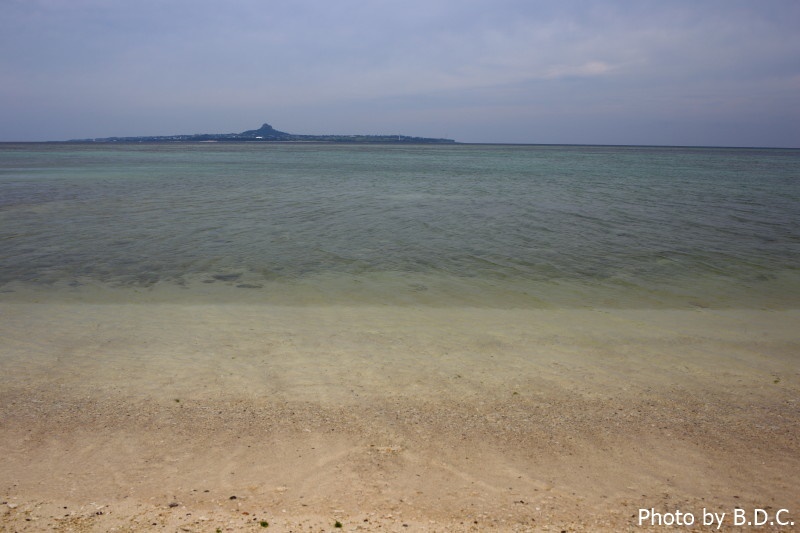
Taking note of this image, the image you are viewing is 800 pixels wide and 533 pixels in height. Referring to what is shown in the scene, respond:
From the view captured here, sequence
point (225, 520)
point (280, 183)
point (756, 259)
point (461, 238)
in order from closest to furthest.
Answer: point (225, 520) → point (756, 259) → point (461, 238) → point (280, 183)

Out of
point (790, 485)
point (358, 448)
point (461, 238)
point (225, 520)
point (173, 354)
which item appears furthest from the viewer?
point (461, 238)

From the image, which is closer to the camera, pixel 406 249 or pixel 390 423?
pixel 390 423

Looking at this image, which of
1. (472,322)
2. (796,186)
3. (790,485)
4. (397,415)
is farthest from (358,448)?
(796,186)

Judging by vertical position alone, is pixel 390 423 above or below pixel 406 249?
below

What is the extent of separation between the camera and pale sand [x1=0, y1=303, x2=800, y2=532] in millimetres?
3641

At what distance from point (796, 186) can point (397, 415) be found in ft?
135

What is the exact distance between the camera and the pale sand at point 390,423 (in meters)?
3.64

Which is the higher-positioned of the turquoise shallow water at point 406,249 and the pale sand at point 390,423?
the turquoise shallow water at point 406,249

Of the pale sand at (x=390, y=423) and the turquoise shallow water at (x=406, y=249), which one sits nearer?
the pale sand at (x=390, y=423)

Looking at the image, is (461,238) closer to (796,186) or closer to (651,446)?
(651,446)

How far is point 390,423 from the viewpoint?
4848 millimetres

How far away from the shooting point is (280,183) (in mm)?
34000

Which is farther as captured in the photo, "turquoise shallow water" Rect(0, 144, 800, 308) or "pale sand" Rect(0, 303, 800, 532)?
"turquoise shallow water" Rect(0, 144, 800, 308)

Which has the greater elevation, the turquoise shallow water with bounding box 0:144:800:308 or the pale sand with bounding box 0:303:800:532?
the turquoise shallow water with bounding box 0:144:800:308
